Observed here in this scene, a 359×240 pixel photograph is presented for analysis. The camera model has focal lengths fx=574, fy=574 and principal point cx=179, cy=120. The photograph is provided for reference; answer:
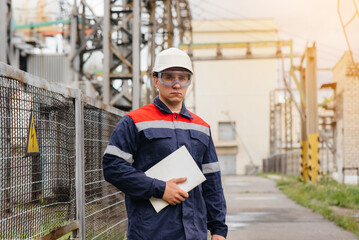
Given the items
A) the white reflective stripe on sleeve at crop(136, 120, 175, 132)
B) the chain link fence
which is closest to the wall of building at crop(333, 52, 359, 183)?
the chain link fence

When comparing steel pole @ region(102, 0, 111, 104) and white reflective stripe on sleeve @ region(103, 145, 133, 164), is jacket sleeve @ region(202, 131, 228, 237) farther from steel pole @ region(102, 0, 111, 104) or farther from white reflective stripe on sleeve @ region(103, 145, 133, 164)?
steel pole @ region(102, 0, 111, 104)

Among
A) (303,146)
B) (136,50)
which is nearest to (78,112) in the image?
(136,50)

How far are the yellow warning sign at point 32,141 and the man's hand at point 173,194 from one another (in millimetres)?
864

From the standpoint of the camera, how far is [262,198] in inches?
635

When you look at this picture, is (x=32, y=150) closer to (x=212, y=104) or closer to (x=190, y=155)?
(x=190, y=155)

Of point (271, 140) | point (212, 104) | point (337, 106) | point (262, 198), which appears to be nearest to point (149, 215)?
point (262, 198)

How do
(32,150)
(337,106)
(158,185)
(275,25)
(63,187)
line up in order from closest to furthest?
(158,185), (32,150), (63,187), (337,106), (275,25)

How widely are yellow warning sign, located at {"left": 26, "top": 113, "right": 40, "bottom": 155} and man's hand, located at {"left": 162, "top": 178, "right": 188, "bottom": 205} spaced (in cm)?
86

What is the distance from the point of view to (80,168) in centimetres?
468

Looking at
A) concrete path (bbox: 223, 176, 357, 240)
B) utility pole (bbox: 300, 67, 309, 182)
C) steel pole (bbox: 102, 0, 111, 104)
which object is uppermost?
steel pole (bbox: 102, 0, 111, 104)

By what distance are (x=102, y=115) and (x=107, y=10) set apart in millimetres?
7623

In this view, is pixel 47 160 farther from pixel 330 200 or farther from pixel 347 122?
pixel 347 122

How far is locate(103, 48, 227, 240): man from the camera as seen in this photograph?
3115 mm

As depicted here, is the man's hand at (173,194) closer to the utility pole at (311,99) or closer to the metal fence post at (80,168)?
the metal fence post at (80,168)
